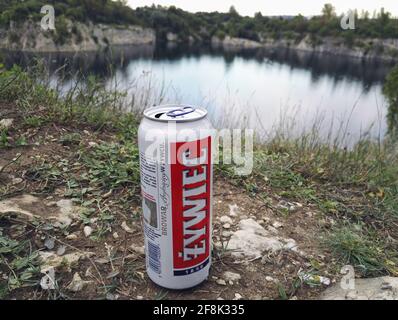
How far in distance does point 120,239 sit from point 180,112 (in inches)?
33.5

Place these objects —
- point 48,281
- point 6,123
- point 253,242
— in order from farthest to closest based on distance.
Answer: point 6,123, point 253,242, point 48,281

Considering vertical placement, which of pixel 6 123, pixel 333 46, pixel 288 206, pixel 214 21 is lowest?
pixel 288 206

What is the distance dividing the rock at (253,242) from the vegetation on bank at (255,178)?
0.21 m

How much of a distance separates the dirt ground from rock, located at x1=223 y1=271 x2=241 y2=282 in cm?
2

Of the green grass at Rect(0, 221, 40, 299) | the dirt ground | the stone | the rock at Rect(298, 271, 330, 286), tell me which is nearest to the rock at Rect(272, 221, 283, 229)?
the dirt ground

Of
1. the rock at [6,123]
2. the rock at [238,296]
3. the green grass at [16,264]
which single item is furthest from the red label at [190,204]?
the rock at [6,123]

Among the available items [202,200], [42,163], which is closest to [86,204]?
[42,163]

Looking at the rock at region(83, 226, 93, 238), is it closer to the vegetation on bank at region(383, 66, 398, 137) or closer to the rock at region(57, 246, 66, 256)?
the rock at region(57, 246, 66, 256)

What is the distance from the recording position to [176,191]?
4.60ft

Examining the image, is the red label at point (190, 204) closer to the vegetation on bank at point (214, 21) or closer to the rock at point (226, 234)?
the rock at point (226, 234)

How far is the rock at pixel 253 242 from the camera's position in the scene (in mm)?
1838

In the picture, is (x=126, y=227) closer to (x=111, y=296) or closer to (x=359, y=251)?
(x=111, y=296)

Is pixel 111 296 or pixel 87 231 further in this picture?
pixel 87 231

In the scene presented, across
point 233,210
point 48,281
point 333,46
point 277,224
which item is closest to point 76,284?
point 48,281
